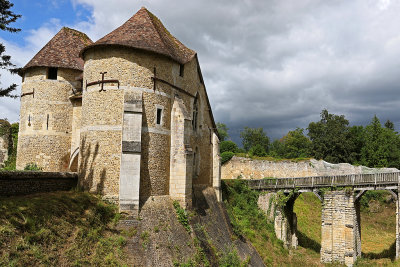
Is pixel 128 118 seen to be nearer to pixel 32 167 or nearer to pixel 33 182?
pixel 33 182

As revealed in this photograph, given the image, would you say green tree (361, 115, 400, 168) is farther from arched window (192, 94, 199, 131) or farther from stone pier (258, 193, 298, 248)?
arched window (192, 94, 199, 131)

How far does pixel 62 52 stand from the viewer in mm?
22594

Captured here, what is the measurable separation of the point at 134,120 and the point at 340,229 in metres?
15.4

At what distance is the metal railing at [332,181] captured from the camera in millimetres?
21984

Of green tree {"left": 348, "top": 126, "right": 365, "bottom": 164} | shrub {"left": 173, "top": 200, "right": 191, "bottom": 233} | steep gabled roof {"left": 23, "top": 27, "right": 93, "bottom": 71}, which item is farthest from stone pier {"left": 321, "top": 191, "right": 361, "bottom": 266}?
green tree {"left": 348, "top": 126, "right": 365, "bottom": 164}

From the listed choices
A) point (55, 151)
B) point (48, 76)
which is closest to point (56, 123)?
point (55, 151)

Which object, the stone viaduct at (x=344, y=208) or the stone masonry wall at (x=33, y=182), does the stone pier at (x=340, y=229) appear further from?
the stone masonry wall at (x=33, y=182)

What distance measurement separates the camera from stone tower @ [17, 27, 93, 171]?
21359 mm

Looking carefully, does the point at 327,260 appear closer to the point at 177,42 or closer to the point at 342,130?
the point at 177,42

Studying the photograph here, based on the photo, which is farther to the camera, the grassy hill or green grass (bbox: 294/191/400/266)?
green grass (bbox: 294/191/400/266)

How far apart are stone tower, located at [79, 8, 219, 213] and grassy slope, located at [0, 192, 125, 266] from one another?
1364 millimetres

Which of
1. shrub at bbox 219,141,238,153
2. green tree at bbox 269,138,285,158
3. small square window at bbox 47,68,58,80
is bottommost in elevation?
shrub at bbox 219,141,238,153

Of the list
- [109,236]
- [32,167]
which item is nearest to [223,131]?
[32,167]

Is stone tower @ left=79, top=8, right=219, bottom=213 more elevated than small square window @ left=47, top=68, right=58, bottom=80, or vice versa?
small square window @ left=47, top=68, right=58, bottom=80
